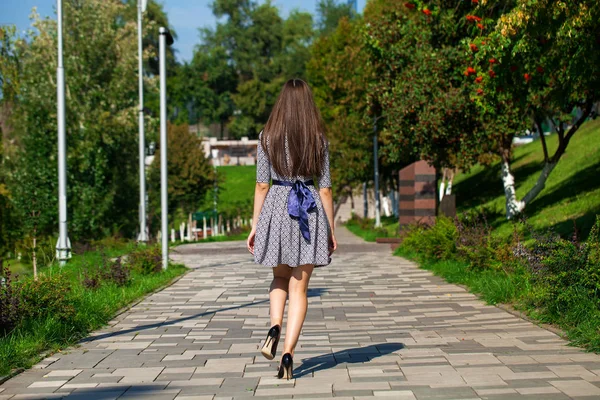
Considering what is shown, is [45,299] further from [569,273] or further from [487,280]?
[487,280]

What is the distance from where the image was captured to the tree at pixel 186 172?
48.8m

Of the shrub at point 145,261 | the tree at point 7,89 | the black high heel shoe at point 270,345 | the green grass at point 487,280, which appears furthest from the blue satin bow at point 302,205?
the tree at point 7,89

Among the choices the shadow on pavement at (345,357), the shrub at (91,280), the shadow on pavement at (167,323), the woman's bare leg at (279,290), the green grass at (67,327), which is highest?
the woman's bare leg at (279,290)

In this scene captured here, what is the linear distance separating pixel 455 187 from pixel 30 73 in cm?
2048

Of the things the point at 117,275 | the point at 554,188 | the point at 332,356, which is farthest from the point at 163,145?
the point at 554,188

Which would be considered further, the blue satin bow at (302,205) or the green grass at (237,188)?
the green grass at (237,188)

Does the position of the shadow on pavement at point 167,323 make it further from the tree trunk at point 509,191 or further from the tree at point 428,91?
the tree trunk at point 509,191

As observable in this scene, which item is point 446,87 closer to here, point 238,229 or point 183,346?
point 183,346

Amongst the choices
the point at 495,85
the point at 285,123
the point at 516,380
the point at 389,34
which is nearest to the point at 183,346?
the point at 285,123

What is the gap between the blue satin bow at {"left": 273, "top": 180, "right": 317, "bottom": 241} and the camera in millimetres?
5980

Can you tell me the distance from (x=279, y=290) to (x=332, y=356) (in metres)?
1.02

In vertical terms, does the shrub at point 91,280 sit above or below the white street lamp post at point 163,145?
below

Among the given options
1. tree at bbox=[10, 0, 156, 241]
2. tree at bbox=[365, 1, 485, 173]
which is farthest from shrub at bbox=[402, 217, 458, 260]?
tree at bbox=[10, 0, 156, 241]

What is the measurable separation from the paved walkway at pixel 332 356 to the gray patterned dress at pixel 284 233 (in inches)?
31.9
